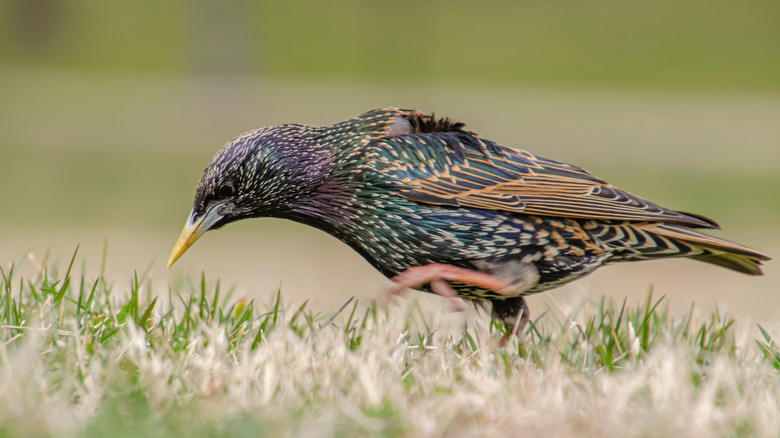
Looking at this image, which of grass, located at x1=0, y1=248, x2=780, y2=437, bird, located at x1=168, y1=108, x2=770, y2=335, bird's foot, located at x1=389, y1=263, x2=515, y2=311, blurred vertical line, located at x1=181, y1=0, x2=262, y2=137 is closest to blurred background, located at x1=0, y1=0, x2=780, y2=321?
blurred vertical line, located at x1=181, y1=0, x2=262, y2=137

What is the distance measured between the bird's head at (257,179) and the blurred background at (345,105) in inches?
27.9

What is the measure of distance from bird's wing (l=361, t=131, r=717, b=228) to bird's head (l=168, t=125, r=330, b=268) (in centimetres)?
26

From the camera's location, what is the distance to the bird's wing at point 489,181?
3816 mm

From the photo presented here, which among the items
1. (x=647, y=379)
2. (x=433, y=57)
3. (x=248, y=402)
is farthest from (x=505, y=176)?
(x=433, y=57)

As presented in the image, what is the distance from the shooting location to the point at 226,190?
3.99 meters

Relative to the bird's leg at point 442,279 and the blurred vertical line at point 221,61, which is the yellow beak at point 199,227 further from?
the blurred vertical line at point 221,61

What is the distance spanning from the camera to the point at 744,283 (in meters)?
9.33

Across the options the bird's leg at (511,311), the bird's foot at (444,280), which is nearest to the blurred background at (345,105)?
the bird's leg at (511,311)

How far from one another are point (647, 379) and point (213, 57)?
16.2 meters

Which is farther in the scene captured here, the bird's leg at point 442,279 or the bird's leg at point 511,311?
the bird's leg at point 511,311

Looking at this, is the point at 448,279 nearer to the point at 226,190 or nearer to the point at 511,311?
the point at 511,311

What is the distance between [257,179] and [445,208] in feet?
2.58

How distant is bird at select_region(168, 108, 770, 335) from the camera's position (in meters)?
3.76

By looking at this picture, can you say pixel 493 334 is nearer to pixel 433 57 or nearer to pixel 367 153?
pixel 367 153
